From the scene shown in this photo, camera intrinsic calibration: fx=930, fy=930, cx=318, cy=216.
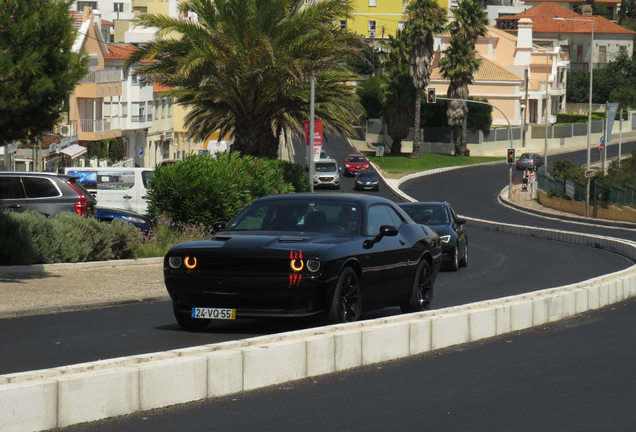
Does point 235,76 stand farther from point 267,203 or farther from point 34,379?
A: point 34,379

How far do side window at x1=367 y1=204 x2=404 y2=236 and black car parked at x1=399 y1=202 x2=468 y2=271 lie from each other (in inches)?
349

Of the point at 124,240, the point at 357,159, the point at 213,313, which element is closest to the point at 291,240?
the point at 213,313

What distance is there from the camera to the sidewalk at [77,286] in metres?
12.6

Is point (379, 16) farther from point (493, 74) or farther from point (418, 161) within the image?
point (418, 161)

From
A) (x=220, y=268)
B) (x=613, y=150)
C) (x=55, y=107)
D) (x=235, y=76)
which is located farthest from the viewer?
(x=613, y=150)

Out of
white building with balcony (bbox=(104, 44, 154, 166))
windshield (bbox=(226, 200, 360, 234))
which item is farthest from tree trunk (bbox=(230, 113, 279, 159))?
white building with balcony (bbox=(104, 44, 154, 166))

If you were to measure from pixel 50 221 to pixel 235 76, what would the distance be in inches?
467

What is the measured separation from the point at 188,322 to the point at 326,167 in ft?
167

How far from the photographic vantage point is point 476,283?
59.7 ft

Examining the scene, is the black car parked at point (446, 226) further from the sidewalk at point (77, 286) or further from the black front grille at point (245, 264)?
the black front grille at point (245, 264)

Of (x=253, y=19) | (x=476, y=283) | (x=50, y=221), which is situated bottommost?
(x=476, y=283)

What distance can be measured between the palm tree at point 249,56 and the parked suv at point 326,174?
28913 mm

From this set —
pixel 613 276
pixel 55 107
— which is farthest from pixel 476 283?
pixel 55 107

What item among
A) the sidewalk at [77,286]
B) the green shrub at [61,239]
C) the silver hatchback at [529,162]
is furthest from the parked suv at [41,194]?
the silver hatchback at [529,162]
